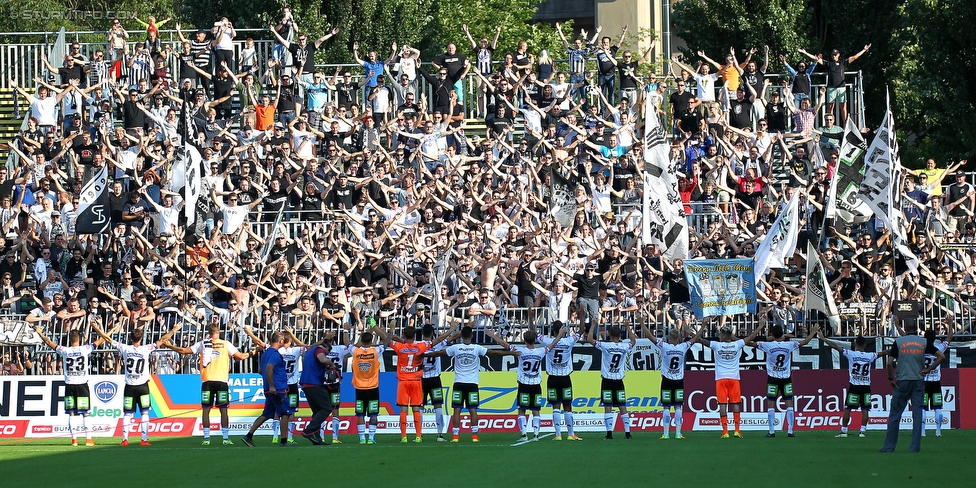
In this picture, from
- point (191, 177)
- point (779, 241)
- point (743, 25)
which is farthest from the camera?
point (743, 25)

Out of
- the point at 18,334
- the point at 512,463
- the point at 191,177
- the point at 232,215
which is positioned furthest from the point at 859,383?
the point at 18,334

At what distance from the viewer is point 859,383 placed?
73.7ft

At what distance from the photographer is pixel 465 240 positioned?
2812cm

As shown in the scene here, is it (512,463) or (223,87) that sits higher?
(223,87)

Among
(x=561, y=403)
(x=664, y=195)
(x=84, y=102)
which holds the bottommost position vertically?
(x=561, y=403)

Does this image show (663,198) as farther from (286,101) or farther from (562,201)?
(286,101)

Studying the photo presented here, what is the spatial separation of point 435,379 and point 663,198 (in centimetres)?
A: 576

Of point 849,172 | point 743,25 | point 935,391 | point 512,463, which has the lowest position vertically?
point 512,463

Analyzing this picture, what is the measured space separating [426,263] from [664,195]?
17.1 feet

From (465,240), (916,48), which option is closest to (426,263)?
(465,240)

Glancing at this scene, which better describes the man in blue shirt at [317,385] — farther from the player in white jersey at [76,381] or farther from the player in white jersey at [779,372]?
the player in white jersey at [779,372]

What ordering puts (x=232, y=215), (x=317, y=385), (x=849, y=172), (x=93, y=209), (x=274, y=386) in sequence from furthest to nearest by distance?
(x=232, y=215) < (x=93, y=209) < (x=849, y=172) < (x=317, y=385) < (x=274, y=386)

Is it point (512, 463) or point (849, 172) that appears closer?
point (512, 463)

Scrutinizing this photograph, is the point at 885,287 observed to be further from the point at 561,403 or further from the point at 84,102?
the point at 84,102
